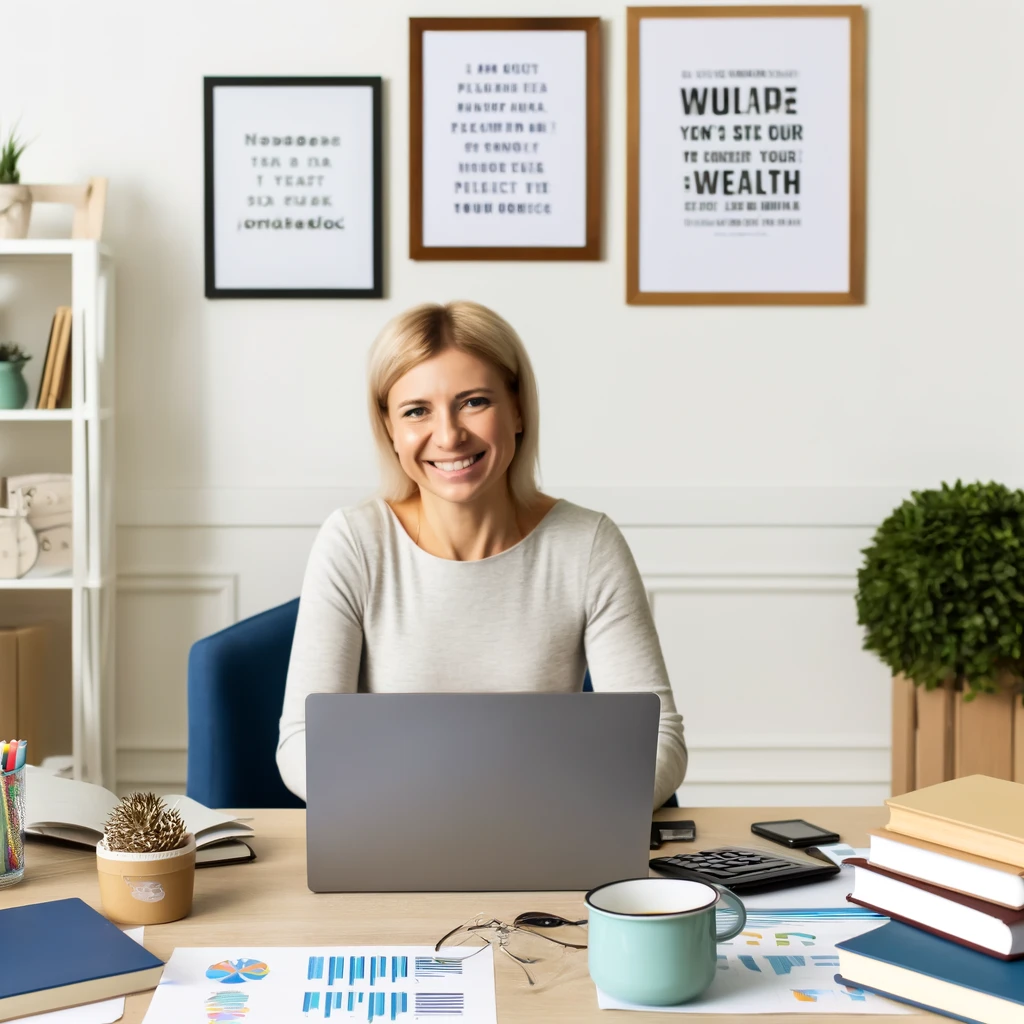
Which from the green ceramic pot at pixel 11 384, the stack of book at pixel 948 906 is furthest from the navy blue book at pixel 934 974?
the green ceramic pot at pixel 11 384

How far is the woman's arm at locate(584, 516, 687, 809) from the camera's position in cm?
164

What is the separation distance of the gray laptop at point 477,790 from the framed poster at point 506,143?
1.95 m

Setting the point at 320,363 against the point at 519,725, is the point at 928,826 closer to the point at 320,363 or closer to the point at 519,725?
the point at 519,725

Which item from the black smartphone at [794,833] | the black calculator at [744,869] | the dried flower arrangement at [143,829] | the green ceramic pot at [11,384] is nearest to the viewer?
the dried flower arrangement at [143,829]

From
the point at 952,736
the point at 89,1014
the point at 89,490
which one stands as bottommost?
the point at 952,736

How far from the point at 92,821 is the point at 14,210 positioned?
188cm

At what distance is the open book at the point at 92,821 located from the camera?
1.21m

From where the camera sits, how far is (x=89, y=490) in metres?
2.65

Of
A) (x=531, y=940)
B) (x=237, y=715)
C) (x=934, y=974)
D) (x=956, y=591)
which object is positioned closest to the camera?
(x=934, y=974)

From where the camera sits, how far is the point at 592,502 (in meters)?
2.86

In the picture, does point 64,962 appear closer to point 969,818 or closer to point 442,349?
point 969,818

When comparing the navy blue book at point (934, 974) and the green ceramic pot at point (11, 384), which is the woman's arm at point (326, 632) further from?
the green ceramic pot at point (11, 384)

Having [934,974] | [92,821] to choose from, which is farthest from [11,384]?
[934,974]

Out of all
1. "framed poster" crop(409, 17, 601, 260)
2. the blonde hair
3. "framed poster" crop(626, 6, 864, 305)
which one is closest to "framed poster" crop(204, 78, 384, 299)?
"framed poster" crop(409, 17, 601, 260)
